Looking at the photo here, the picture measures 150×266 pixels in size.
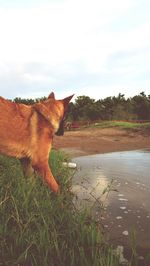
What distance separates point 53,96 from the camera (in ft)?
17.5

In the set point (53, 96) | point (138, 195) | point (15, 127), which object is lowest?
point (138, 195)

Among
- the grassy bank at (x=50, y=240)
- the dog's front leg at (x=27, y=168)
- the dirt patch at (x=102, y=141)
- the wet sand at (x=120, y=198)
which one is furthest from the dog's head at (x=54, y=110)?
the dirt patch at (x=102, y=141)

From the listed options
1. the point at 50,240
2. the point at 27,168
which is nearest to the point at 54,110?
the point at 27,168

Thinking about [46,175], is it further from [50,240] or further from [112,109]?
[112,109]

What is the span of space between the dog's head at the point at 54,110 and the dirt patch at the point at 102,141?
5.86 m

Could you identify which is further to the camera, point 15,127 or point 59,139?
point 59,139

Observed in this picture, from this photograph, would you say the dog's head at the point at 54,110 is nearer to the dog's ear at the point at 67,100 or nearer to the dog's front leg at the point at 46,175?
the dog's ear at the point at 67,100

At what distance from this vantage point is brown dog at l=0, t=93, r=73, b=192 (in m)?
4.64

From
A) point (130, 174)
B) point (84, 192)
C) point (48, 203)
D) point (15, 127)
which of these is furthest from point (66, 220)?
point (130, 174)

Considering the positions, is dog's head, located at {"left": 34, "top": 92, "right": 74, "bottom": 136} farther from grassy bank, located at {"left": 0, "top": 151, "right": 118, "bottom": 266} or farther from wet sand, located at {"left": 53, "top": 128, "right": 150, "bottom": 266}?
grassy bank, located at {"left": 0, "top": 151, "right": 118, "bottom": 266}

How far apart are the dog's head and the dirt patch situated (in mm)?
5864

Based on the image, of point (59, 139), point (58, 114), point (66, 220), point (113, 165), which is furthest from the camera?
point (59, 139)

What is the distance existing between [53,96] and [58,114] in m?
0.38

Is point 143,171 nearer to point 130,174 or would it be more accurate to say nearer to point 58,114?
point 130,174
